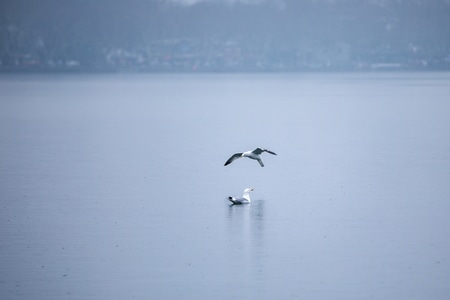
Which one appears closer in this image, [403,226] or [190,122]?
[403,226]

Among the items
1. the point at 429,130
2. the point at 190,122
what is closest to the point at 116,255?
the point at 429,130

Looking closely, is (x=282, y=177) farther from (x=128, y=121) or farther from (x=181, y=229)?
(x=128, y=121)

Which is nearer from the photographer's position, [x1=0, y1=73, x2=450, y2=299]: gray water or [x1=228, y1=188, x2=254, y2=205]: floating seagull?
[x1=0, y1=73, x2=450, y2=299]: gray water

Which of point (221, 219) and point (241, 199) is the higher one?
point (241, 199)

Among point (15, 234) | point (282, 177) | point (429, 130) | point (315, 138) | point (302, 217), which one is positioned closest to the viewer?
point (15, 234)

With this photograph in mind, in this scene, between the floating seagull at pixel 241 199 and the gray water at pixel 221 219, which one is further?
the floating seagull at pixel 241 199

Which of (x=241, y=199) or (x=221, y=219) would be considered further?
(x=241, y=199)

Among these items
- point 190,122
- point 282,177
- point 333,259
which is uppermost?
point 190,122

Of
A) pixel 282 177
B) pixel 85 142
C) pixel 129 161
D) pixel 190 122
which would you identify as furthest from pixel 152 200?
pixel 190 122

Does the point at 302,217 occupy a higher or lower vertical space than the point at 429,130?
lower

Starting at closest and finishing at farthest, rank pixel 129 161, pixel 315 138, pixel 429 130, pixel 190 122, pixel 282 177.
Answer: pixel 282 177, pixel 129 161, pixel 315 138, pixel 429 130, pixel 190 122

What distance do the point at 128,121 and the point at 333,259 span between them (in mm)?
50973

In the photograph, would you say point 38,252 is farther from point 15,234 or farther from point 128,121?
point 128,121

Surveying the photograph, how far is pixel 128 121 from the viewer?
72.9 meters
